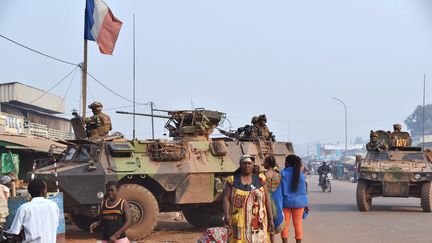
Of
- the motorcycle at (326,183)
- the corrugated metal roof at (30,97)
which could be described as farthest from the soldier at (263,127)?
the corrugated metal roof at (30,97)

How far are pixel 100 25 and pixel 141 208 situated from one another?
26.0 feet

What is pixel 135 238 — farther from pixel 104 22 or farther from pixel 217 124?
pixel 104 22

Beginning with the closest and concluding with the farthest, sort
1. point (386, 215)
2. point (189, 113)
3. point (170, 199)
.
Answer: point (170, 199) → point (189, 113) → point (386, 215)

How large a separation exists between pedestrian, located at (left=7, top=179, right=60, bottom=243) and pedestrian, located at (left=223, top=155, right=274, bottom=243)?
177 centimetres

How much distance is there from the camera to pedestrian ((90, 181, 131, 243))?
6.51m

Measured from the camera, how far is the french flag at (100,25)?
58.5 ft

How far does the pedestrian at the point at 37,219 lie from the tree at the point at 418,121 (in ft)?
334

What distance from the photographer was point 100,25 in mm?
17859

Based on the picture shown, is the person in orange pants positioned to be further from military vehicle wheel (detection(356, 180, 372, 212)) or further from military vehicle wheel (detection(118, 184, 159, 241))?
military vehicle wheel (detection(356, 180, 372, 212))

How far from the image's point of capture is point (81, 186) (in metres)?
10.9

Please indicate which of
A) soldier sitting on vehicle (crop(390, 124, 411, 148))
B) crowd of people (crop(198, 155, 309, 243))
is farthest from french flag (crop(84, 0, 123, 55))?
crowd of people (crop(198, 155, 309, 243))

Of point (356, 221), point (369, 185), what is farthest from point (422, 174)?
point (356, 221)

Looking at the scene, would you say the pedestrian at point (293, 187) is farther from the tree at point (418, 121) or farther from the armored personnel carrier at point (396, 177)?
the tree at point (418, 121)

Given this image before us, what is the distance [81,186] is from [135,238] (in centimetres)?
127
